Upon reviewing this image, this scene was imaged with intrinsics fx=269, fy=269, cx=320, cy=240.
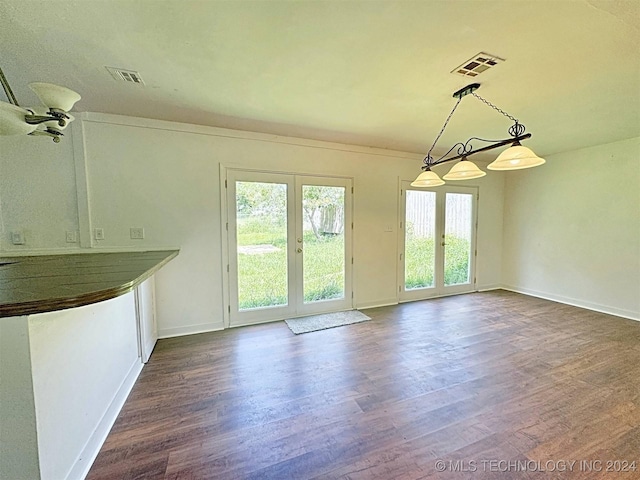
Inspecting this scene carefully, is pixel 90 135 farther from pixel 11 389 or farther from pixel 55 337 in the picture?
pixel 11 389

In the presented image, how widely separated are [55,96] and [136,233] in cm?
207

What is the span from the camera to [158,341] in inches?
123

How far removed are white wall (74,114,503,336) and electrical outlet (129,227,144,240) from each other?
0.04m

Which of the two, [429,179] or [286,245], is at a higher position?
[429,179]

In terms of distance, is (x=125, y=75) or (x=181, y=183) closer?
(x=125, y=75)

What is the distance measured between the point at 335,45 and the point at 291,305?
10.1 ft

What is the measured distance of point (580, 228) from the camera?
14.3 ft

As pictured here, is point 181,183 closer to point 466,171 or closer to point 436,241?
point 466,171

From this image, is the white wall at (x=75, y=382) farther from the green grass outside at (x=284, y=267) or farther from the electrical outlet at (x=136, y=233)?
the green grass outside at (x=284, y=267)

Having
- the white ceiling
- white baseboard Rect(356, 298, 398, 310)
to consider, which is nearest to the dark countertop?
the white ceiling

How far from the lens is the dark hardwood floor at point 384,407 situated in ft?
5.07

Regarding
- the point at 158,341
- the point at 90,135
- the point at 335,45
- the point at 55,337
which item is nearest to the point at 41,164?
the point at 90,135

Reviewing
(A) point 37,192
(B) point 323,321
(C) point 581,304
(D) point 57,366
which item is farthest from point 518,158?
(A) point 37,192

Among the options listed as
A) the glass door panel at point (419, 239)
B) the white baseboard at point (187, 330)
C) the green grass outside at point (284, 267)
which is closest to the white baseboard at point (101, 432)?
the white baseboard at point (187, 330)
